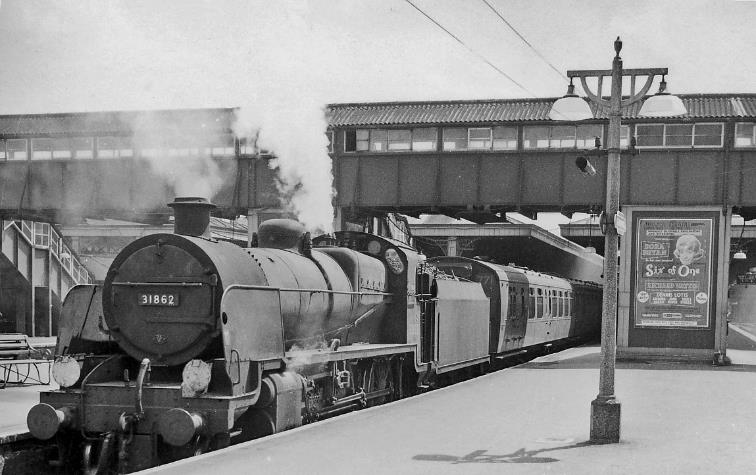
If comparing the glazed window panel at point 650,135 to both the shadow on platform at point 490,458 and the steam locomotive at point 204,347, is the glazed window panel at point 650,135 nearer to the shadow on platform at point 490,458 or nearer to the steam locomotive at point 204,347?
the steam locomotive at point 204,347

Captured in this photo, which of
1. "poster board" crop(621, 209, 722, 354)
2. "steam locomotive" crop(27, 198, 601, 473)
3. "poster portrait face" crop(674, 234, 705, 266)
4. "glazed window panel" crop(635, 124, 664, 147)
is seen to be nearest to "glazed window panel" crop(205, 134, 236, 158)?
"glazed window panel" crop(635, 124, 664, 147)

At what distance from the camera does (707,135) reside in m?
21.4

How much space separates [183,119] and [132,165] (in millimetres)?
7890

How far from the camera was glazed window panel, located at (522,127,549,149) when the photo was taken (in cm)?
2295

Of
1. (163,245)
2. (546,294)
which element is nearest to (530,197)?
(546,294)

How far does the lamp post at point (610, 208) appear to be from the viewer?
9.02m

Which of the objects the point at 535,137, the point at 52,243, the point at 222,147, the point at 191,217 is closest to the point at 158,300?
the point at 191,217

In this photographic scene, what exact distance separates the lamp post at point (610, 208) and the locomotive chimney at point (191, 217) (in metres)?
4.10

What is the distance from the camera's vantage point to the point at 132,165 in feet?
82.1

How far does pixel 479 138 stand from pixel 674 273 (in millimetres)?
6435

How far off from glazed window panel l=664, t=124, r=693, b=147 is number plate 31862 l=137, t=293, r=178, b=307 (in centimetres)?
1662

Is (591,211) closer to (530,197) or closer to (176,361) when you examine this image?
(530,197)

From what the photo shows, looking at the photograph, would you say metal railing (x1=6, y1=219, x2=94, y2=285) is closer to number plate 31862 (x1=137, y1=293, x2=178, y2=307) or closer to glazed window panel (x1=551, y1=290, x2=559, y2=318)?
glazed window panel (x1=551, y1=290, x2=559, y2=318)

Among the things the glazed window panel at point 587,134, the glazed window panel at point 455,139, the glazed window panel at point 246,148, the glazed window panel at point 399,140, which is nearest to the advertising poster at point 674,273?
the glazed window panel at point 587,134
